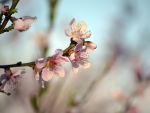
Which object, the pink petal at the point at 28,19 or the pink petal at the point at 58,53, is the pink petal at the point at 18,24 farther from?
the pink petal at the point at 58,53

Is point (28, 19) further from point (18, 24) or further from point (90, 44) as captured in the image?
point (90, 44)

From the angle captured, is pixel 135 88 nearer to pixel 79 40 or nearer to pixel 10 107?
pixel 79 40

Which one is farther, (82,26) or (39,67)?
(82,26)

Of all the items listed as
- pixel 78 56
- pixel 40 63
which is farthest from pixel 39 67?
pixel 78 56

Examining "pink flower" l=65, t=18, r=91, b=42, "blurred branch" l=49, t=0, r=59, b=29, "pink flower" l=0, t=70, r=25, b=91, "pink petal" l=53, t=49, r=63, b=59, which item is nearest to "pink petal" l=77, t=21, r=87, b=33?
"pink flower" l=65, t=18, r=91, b=42

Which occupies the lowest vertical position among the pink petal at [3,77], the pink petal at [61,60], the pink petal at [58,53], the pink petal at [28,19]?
the pink petal at [3,77]

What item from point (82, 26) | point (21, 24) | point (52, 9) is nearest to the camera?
point (21, 24)

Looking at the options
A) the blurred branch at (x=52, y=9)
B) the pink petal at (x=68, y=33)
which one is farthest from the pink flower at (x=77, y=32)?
the blurred branch at (x=52, y=9)
